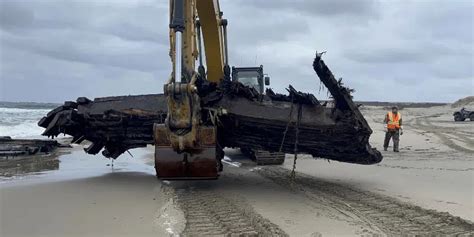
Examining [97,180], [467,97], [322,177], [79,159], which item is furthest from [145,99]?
[467,97]

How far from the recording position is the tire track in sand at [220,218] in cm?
521

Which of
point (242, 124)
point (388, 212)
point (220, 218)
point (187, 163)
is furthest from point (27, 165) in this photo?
point (388, 212)

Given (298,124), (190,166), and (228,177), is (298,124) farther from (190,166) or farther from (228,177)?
(228,177)

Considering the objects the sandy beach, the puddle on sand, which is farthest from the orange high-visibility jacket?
the puddle on sand

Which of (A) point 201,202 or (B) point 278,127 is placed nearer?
(A) point 201,202

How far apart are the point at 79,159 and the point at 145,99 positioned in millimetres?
5397

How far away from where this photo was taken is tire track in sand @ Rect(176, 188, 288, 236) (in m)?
5.21

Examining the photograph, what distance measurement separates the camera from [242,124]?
25.6ft

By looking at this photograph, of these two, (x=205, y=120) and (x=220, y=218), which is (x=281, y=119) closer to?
(x=205, y=120)

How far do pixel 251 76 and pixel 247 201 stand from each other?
8242 millimetres

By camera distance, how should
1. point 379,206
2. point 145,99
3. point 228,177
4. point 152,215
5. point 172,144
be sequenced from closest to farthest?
1. point 152,215
2. point 379,206
3. point 172,144
4. point 145,99
5. point 228,177

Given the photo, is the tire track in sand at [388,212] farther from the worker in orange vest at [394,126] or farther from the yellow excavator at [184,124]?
the worker in orange vest at [394,126]

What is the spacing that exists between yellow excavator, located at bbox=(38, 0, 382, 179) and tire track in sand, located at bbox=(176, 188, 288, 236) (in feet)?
1.72

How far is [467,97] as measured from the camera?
254ft
